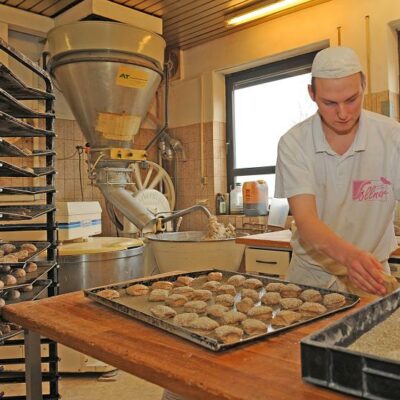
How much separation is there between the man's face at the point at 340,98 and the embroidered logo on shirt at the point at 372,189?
224 millimetres

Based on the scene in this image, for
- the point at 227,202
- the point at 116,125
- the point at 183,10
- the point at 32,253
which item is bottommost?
the point at 32,253

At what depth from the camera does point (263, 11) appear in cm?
314

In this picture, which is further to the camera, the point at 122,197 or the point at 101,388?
the point at 122,197

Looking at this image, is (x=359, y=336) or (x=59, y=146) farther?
(x=59, y=146)

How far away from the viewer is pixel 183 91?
4.30m

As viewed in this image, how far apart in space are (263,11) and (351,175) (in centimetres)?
206

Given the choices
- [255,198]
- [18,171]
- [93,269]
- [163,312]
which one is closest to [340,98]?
[163,312]

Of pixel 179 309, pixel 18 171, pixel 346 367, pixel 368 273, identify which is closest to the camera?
pixel 346 367

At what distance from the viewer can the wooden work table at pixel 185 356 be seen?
2.21 ft

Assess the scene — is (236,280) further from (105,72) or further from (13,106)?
(105,72)

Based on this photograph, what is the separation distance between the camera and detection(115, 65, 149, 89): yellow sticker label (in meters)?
2.82

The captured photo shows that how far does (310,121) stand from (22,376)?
56.9 inches

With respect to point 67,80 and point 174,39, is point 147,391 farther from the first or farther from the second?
point 174,39

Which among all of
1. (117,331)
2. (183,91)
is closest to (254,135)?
(183,91)
